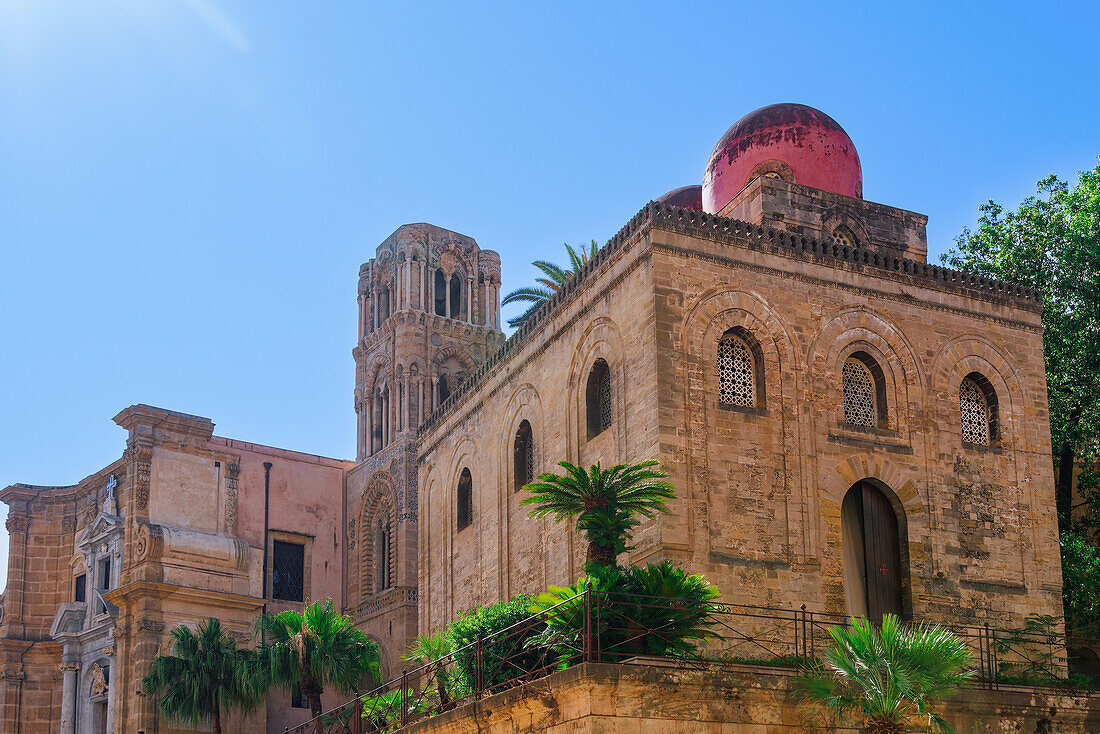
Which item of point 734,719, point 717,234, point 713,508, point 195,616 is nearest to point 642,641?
point 734,719

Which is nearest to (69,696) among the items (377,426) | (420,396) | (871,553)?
(377,426)

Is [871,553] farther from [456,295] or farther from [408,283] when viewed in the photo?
[456,295]

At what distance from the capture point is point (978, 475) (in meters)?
21.5

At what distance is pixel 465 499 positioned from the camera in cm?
2717

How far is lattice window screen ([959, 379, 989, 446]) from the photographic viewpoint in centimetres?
2202

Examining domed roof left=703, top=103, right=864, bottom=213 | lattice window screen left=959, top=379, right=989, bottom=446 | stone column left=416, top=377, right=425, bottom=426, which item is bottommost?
lattice window screen left=959, top=379, right=989, bottom=446

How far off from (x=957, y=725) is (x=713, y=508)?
4479 mm

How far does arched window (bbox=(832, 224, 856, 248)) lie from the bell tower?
15929mm

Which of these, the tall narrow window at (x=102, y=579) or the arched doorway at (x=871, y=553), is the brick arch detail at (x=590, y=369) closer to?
the arched doorway at (x=871, y=553)

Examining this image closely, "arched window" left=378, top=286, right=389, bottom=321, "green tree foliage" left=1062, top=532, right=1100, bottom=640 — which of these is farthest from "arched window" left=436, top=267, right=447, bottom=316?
"green tree foliage" left=1062, top=532, right=1100, bottom=640

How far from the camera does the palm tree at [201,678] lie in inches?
1099

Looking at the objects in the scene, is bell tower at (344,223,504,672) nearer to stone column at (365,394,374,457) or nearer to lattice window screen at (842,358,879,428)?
stone column at (365,394,374,457)

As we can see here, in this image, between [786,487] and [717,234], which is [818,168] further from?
[786,487]

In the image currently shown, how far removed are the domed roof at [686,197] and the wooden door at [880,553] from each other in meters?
9.42
